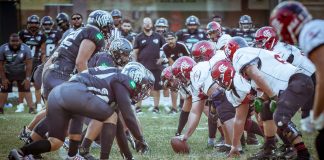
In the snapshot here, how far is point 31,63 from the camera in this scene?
14.3m

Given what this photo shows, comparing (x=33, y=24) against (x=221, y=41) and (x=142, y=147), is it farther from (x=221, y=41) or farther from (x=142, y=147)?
(x=142, y=147)

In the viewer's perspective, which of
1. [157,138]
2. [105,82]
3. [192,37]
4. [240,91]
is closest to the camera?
[105,82]

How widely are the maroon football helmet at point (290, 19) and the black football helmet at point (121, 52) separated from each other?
2.59 m

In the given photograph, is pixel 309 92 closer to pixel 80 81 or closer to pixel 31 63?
pixel 80 81

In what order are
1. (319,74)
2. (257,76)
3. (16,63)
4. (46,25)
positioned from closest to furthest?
(319,74) → (257,76) → (16,63) → (46,25)

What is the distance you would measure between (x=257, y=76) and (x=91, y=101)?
174cm

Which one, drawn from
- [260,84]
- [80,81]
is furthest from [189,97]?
[80,81]

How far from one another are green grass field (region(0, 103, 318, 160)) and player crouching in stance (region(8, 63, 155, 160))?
1.24 m

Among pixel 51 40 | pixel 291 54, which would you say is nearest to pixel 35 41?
pixel 51 40

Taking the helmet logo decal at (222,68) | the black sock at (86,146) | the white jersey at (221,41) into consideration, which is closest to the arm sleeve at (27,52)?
the white jersey at (221,41)

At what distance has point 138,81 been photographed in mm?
6434

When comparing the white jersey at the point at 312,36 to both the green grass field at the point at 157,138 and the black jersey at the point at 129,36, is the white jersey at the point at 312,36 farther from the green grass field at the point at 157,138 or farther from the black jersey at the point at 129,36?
the black jersey at the point at 129,36

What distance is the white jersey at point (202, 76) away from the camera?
8.21 m

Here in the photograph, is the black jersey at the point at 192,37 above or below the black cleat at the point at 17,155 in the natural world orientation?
above
